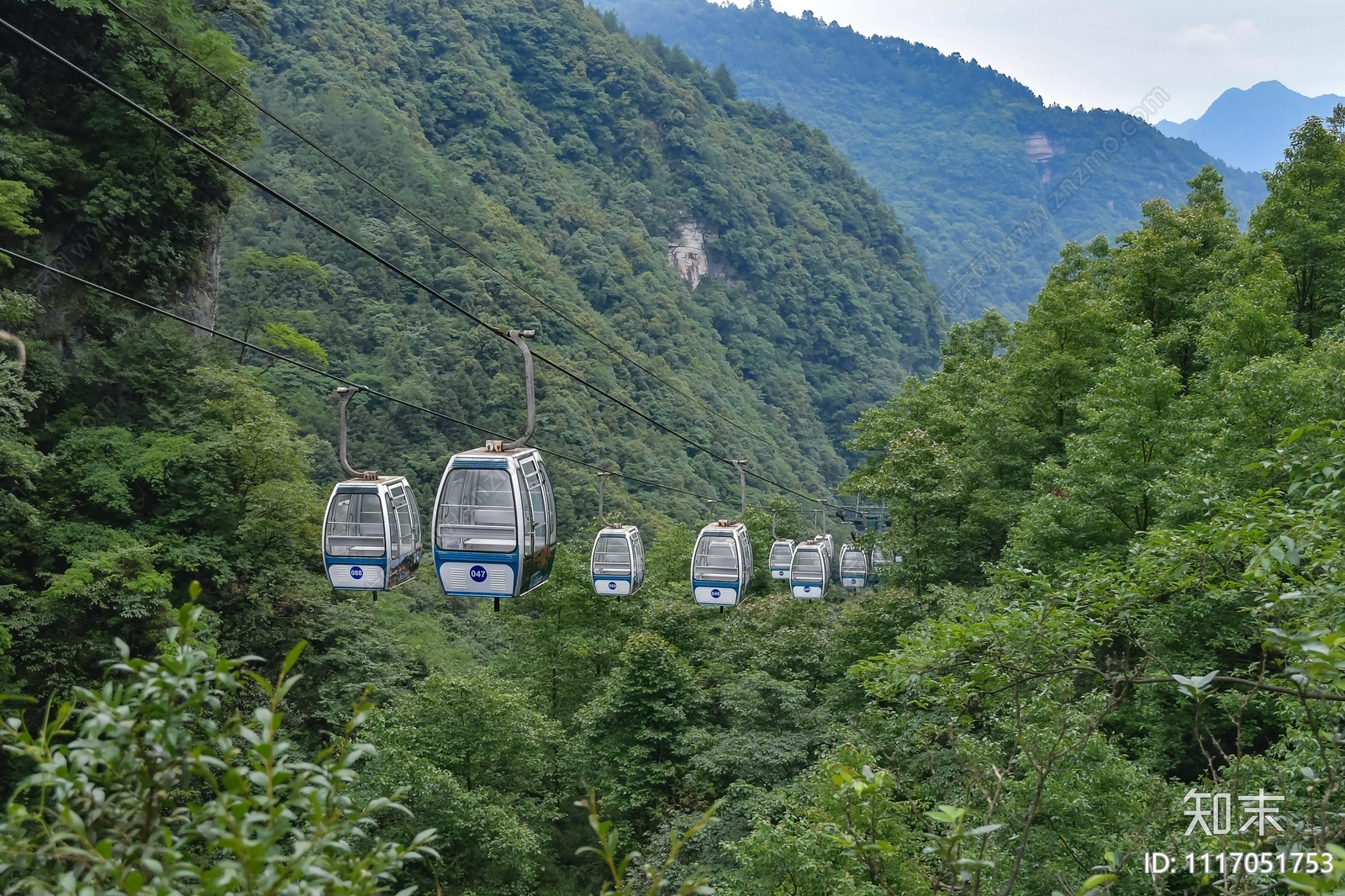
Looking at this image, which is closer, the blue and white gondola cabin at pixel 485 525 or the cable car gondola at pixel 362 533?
the blue and white gondola cabin at pixel 485 525

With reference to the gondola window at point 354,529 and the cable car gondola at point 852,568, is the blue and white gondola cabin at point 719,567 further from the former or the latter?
the cable car gondola at point 852,568

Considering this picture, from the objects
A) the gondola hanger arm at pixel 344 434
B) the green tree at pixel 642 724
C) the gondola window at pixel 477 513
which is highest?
the gondola hanger arm at pixel 344 434

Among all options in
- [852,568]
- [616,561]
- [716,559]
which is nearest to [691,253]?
[852,568]

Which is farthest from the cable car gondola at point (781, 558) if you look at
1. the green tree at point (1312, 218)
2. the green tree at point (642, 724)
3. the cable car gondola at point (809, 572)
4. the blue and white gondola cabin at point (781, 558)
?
the green tree at point (1312, 218)

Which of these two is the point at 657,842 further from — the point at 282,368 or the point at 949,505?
the point at 282,368

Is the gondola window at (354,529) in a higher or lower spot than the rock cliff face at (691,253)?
lower

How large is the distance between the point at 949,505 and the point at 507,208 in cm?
8692

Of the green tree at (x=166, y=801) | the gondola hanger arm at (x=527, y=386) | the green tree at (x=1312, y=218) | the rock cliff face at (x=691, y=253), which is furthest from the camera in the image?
the rock cliff face at (x=691, y=253)

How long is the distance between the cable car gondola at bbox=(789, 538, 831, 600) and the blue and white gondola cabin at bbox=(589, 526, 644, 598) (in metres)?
7.20

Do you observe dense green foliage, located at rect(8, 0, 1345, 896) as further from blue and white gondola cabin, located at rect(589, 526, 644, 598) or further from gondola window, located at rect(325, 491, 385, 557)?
blue and white gondola cabin, located at rect(589, 526, 644, 598)

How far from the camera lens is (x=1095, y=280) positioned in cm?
3098

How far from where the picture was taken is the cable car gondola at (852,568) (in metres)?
32.3

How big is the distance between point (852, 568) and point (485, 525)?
22190 mm

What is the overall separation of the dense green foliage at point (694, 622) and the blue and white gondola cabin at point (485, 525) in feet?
8.31
